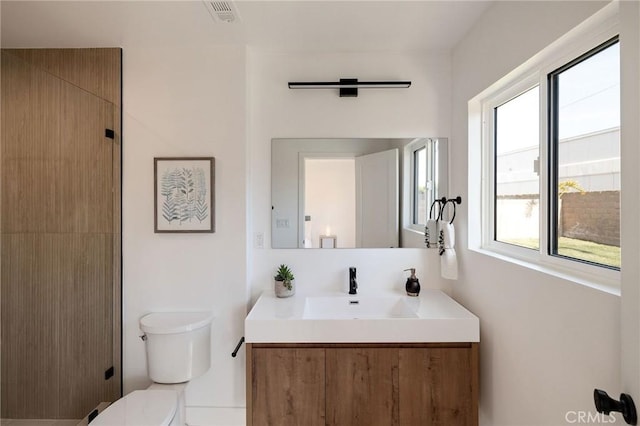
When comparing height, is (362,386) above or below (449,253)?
below

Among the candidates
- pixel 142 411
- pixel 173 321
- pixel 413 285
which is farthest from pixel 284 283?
pixel 142 411

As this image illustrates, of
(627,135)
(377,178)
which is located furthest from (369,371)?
(627,135)

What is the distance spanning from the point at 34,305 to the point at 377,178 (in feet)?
7.45

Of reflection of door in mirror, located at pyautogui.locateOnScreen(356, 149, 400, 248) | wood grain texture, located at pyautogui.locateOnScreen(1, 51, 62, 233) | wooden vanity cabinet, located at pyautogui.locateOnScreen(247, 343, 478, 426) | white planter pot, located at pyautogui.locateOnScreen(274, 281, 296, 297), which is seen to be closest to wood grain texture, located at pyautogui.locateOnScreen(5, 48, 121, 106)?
wood grain texture, located at pyautogui.locateOnScreen(1, 51, 62, 233)

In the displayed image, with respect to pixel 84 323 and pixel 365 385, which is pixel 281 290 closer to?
pixel 365 385

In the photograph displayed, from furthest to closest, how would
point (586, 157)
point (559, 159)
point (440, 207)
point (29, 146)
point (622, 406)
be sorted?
point (440, 207) → point (29, 146) → point (559, 159) → point (586, 157) → point (622, 406)

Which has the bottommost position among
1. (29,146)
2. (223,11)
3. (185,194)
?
(185,194)

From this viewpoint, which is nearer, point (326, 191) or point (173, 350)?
point (173, 350)

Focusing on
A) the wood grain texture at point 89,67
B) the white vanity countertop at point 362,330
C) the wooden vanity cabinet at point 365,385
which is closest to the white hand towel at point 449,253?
the white vanity countertop at point 362,330

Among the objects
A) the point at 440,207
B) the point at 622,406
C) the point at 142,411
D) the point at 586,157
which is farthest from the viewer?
the point at 440,207

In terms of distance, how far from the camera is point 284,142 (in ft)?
6.69

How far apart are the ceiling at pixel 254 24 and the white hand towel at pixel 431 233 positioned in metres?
1.18

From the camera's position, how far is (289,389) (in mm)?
1526

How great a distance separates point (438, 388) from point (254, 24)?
2.26 meters
